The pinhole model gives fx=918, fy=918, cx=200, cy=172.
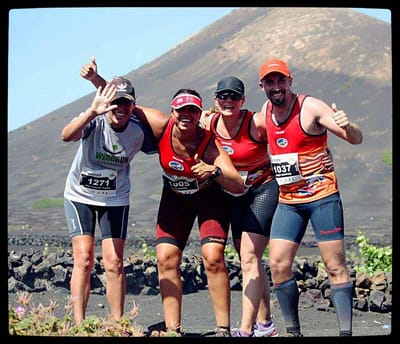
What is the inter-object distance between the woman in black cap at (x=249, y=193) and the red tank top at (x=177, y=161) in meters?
0.17

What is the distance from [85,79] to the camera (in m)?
5.99

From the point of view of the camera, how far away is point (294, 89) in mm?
42562

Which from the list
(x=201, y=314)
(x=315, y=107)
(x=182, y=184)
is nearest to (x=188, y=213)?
(x=182, y=184)

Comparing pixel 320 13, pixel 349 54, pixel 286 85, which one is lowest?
pixel 286 85

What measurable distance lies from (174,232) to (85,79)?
117 cm

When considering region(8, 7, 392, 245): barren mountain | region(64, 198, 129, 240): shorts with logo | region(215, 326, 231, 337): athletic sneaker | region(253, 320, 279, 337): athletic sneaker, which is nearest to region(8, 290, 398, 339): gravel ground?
region(253, 320, 279, 337): athletic sneaker

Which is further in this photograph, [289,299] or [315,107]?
[289,299]

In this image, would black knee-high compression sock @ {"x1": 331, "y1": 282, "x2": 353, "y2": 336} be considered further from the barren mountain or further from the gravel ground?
the barren mountain

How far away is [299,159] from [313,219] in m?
0.41

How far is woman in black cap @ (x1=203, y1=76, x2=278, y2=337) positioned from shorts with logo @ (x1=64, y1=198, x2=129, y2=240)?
2.46 feet

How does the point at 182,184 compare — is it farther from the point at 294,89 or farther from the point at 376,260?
the point at 294,89

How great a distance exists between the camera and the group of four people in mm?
5691
